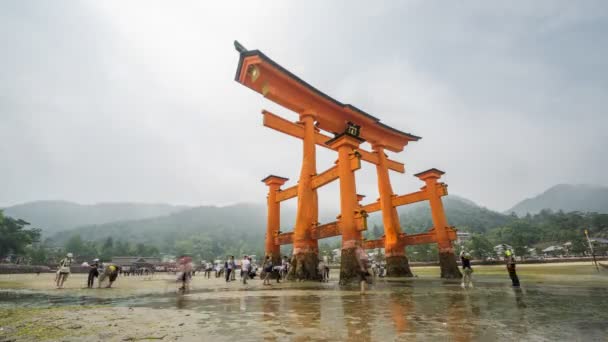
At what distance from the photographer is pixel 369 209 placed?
20312mm

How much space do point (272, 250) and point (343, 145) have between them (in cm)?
932

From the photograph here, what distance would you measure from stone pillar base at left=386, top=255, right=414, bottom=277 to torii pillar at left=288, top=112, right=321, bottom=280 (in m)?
5.91

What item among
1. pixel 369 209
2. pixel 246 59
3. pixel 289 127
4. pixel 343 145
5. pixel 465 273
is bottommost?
pixel 465 273

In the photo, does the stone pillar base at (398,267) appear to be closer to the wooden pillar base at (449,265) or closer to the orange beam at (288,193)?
the wooden pillar base at (449,265)

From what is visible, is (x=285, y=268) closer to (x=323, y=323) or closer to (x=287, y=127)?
(x=287, y=127)

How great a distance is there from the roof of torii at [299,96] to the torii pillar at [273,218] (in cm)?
528

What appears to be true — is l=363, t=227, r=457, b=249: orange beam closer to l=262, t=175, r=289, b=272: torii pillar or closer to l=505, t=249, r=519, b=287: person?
l=505, t=249, r=519, b=287: person

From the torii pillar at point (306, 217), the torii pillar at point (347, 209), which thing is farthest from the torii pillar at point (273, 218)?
the torii pillar at point (347, 209)

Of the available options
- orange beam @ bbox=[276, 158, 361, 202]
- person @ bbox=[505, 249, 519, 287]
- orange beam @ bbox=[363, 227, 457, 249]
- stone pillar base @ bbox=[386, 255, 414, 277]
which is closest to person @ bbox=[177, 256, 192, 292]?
orange beam @ bbox=[276, 158, 361, 202]

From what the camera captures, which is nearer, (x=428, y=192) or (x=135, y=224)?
(x=428, y=192)

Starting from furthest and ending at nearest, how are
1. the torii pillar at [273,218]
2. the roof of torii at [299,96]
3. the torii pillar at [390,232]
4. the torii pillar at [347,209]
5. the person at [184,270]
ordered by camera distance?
the torii pillar at [273,218]
the torii pillar at [390,232]
the roof of torii at [299,96]
the torii pillar at [347,209]
the person at [184,270]

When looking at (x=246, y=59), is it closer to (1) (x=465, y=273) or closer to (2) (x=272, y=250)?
A: (2) (x=272, y=250)

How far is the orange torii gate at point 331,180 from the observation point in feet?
43.3

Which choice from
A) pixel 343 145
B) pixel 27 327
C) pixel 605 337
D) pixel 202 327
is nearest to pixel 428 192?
pixel 343 145
